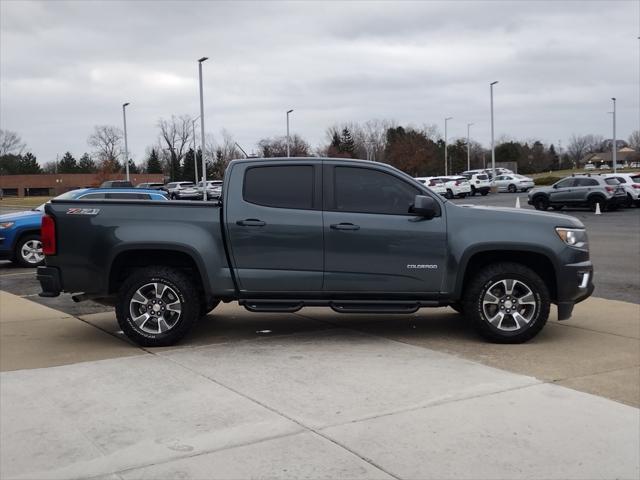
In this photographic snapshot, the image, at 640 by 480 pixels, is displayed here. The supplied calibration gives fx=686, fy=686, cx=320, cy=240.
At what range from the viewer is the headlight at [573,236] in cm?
722

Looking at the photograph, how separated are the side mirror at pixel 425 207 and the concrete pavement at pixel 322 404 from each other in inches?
54.5

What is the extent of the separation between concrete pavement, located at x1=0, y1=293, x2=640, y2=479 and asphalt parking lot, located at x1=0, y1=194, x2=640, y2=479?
0.02 metres

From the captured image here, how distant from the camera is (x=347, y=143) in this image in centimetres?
8756

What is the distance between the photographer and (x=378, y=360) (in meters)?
6.57

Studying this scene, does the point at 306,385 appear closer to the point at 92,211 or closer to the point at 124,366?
the point at 124,366

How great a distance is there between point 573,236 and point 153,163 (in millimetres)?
115900

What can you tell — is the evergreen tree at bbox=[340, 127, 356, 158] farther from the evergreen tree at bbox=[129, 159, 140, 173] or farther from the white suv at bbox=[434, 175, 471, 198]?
the evergreen tree at bbox=[129, 159, 140, 173]

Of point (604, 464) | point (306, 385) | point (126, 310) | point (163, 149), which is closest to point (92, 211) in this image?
point (126, 310)

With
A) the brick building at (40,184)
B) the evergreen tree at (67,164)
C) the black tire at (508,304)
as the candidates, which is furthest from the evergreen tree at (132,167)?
the black tire at (508,304)

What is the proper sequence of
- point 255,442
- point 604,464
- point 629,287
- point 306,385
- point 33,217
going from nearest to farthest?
point 604,464 → point 255,442 → point 306,385 → point 629,287 → point 33,217

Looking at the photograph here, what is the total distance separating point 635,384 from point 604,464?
1846mm

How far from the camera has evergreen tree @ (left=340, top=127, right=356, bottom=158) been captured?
84.3m

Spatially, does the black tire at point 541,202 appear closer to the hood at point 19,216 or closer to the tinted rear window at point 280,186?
the hood at point 19,216

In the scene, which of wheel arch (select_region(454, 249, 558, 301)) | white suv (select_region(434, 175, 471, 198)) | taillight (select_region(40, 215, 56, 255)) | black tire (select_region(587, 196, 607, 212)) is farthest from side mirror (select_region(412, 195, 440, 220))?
white suv (select_region(434, 175, 471, 198))
